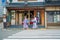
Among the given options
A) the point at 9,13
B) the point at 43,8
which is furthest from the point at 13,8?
the point at 43,8

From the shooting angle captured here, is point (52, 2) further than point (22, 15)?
No

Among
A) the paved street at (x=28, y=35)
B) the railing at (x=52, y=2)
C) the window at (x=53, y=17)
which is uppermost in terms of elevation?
the railing at (x=52, y=2)

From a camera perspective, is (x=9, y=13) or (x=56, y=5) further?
(x=9, y=13)

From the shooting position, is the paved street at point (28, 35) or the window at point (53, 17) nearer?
the paved street at point (28, 35)

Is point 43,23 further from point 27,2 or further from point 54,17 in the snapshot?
point 27,2

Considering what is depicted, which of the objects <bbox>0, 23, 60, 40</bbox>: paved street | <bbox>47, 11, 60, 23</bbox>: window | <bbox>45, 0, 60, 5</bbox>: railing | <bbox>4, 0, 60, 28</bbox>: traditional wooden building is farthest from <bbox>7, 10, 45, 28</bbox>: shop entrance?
<bbox>0, 23, 60, 40</bbox>: paved street

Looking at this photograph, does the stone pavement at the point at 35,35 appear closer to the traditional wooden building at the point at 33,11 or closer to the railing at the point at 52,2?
the traditional wooden building at the point at 33,11

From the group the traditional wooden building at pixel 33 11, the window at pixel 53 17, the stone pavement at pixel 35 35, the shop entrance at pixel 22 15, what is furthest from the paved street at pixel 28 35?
the shop entrance at pixel 22 15

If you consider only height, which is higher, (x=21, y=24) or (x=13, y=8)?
(x=13, y=8)

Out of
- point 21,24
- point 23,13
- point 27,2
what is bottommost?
point 21,24

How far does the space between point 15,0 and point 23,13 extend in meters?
2.58

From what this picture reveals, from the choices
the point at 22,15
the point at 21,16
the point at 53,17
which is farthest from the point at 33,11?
the point at 53,17

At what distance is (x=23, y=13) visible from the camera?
2977cm

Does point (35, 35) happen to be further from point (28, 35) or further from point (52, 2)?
point (52, 2)
